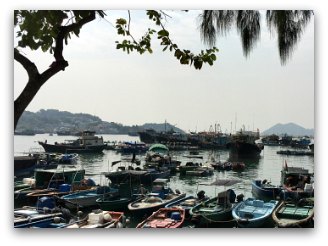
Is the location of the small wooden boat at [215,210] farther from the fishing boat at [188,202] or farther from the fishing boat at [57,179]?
the fishing boat at [57,179]

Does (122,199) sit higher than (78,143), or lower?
lower

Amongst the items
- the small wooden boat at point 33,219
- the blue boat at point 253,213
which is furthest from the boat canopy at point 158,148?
the small wooden boat at point 33,219

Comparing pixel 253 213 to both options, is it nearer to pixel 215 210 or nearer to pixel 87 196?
pixel 215 210

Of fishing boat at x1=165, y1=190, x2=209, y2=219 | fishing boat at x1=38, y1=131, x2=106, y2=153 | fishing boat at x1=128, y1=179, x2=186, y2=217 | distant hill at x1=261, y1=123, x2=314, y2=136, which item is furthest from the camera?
fishing boat at x1=165, y1=190, x2=209, y2=219

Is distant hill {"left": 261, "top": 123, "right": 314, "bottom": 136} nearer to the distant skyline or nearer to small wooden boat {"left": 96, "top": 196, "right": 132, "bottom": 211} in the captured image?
the distant skyline

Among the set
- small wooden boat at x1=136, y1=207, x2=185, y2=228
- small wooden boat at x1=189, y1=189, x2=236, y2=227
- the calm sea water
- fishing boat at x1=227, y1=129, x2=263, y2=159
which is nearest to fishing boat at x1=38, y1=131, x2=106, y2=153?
the calm sea water

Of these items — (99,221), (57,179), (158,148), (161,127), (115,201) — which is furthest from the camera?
(57,179)

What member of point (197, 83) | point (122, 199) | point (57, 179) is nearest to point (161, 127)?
A: point (197, 83)
